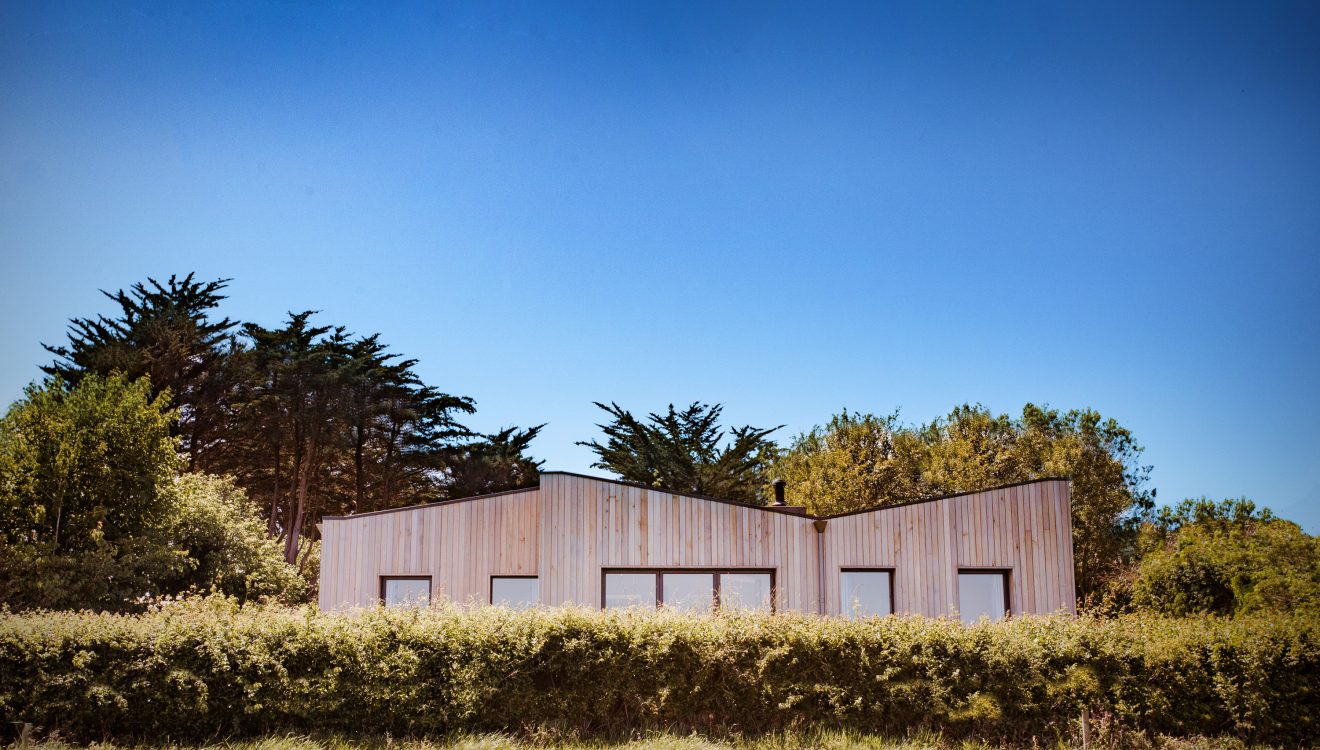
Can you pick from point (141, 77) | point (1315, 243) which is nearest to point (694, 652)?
point (141, 77)

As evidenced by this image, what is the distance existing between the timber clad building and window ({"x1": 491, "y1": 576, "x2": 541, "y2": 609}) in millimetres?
109

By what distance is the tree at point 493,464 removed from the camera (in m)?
30.3

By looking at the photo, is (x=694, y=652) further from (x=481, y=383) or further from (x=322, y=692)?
(x=481, y=383)

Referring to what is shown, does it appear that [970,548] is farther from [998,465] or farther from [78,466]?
[998,465]

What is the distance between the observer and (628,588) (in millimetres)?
11977

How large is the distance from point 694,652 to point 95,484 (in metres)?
12.4

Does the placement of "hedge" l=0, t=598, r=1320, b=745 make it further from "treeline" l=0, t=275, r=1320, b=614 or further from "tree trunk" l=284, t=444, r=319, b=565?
"tree trunk" l=284, t=444, r=319, b=565

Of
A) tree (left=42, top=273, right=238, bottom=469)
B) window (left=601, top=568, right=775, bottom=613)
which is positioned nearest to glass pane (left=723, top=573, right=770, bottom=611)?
window (left=601, top=568, right=775, bottom=613)

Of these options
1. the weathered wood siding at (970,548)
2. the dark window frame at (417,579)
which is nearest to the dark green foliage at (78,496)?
the dark window frame at (417,579)

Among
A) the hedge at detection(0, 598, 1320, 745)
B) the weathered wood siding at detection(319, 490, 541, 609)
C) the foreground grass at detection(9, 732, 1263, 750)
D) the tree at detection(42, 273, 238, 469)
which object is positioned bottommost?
the foreground grass at detection(9, 732, 1263, 750)

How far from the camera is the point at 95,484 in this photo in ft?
47.3

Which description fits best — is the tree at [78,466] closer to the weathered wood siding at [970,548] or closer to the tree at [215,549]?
the tree at [215,549]

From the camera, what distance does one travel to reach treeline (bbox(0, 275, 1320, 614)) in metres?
19.2

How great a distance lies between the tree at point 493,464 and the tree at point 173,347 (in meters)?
8.13
